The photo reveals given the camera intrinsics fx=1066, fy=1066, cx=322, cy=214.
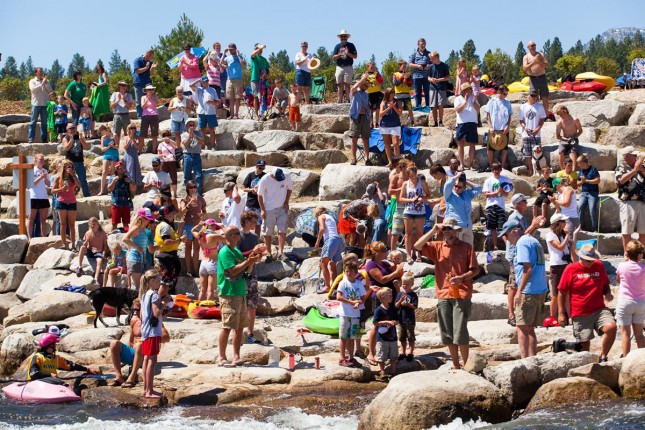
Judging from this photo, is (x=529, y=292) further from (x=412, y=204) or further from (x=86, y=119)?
(x=86, y=119)

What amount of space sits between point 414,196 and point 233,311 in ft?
15.3

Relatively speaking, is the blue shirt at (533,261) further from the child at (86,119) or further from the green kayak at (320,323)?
the child at (86,119)

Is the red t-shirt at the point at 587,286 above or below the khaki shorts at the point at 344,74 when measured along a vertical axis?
below

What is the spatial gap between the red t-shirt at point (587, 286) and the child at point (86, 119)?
14.9m

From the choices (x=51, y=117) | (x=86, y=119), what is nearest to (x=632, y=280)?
(x=86, y=119)

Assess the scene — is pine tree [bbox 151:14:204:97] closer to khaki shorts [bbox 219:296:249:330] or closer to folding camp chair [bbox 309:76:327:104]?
folding camp chair [bbox 309:76:327:104]

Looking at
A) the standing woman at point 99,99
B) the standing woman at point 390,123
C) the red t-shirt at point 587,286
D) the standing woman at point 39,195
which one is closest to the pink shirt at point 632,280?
the red t-shirt at point 587,286

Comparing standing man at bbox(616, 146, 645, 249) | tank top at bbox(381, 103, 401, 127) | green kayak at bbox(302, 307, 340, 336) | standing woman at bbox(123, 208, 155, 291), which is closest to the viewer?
green kayak at bbox(302, 307, 340, 336)

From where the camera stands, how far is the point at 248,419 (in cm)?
1098

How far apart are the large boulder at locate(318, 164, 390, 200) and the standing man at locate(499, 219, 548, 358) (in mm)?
7615

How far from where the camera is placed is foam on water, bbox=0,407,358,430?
1070 centimetres

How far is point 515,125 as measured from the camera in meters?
23.4

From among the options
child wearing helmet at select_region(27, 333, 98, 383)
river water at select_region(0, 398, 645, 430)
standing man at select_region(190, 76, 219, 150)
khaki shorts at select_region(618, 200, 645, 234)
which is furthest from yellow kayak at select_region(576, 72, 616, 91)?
child wearing helmet at select_region(27, 333, 98, 383)

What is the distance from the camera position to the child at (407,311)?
41.2ft
